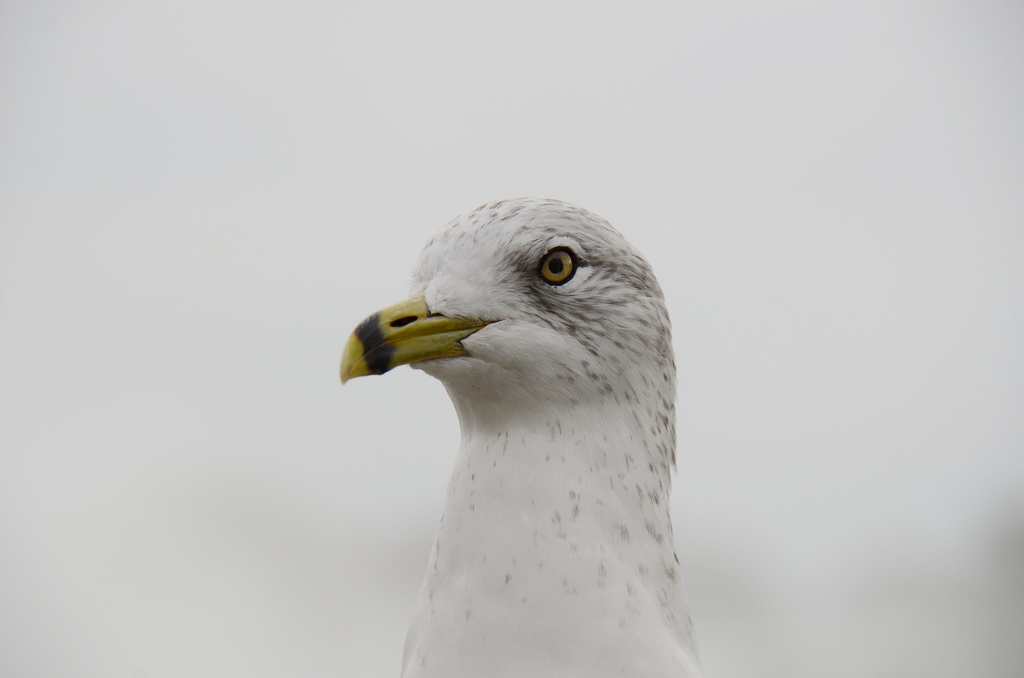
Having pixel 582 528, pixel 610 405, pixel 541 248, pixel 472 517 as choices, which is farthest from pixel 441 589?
pixel 541 248

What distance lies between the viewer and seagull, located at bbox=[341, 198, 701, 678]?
108 inches

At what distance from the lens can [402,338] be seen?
2838mm

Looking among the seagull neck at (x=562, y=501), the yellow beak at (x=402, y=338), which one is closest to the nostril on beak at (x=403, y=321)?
the yellow beak at (x=402, y=338)

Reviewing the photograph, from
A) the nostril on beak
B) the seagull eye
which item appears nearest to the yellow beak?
the nostril on beak

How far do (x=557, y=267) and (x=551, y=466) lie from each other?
1.76 feet

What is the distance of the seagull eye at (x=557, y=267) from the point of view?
9.81ft

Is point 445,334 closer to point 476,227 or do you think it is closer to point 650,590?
point 476,227

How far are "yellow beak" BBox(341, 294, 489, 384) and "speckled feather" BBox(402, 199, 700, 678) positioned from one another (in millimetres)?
31

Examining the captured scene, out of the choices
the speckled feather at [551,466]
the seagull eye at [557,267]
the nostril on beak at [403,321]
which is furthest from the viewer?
the seagull eye at [557,267]

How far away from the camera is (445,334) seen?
9.48ft

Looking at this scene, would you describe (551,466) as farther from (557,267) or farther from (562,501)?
(557,267)

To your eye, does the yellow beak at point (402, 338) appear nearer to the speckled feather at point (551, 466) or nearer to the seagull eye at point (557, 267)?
the speckled feather at point (551, 466)

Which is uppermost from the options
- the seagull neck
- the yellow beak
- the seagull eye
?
the seagull eye

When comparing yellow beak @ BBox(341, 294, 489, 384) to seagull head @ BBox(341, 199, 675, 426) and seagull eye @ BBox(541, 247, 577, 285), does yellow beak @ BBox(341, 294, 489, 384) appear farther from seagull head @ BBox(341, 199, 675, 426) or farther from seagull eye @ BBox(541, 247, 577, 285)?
seagull eye @ BBox(541, 247, 577, 285)
